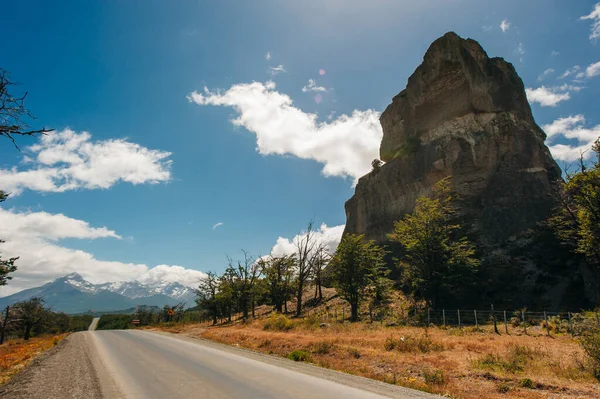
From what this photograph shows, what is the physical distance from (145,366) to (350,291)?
90.3 ft

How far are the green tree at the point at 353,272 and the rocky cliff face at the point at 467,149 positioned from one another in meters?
20.3

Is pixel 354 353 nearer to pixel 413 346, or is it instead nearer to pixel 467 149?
pixel 413 346

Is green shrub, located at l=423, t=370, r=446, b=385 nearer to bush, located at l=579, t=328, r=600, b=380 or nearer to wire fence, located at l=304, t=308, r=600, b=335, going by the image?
bush, located at l=579, t=328, r=600, b=380

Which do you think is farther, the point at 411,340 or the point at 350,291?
the point at 350,291

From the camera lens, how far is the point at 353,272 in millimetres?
37688

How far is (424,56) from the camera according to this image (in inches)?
2544

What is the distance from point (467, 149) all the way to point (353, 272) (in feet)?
107

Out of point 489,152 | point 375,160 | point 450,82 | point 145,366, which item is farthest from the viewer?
point 375,160

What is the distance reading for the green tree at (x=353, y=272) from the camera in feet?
122

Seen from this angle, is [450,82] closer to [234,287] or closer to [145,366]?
[234,287]

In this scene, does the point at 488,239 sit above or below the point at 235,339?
above

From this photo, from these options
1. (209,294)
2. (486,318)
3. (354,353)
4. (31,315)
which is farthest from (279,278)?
(31,315)

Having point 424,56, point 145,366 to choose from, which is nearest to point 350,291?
point 145,366

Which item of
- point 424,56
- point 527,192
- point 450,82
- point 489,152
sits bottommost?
point 527,192
